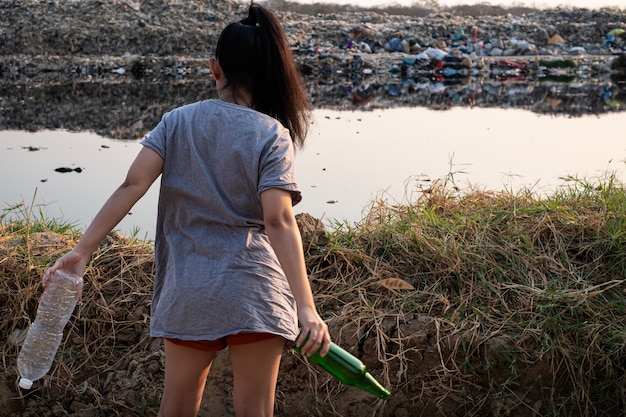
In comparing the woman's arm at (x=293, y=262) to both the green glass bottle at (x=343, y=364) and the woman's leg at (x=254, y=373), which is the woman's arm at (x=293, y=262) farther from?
the woman's leg at (x=254, y=373)

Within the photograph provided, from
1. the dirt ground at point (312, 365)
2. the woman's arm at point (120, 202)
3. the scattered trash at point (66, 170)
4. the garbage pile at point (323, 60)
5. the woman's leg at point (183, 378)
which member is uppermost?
the woman's arm at point (120, 202)

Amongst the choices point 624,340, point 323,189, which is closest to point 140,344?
point 624,340

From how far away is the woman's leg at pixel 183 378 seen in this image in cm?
230

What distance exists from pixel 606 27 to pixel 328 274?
33280 mm

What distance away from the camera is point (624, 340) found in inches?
136

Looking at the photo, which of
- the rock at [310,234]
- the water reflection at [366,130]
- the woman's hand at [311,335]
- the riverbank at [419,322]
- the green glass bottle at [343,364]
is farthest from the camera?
the water reflection at [366,130]

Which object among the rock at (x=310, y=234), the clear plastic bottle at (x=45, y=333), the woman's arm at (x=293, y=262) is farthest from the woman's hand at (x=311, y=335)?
the rock at (x=310, y=234)

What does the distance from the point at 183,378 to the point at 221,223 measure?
17.8 inches

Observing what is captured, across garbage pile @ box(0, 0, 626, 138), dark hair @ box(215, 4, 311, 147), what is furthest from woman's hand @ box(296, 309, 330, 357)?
garbage pile @ box(0, 0, 626, 138)

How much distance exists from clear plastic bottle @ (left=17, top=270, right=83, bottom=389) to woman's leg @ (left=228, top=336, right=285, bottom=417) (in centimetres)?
82

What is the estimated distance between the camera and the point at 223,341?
2.26 meters

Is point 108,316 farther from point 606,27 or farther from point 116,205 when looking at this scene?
point 606,27

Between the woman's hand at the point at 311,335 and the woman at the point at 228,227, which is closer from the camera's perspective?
the woman's hand at the point at 311,335

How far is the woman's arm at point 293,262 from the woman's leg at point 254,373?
7.7 inches
